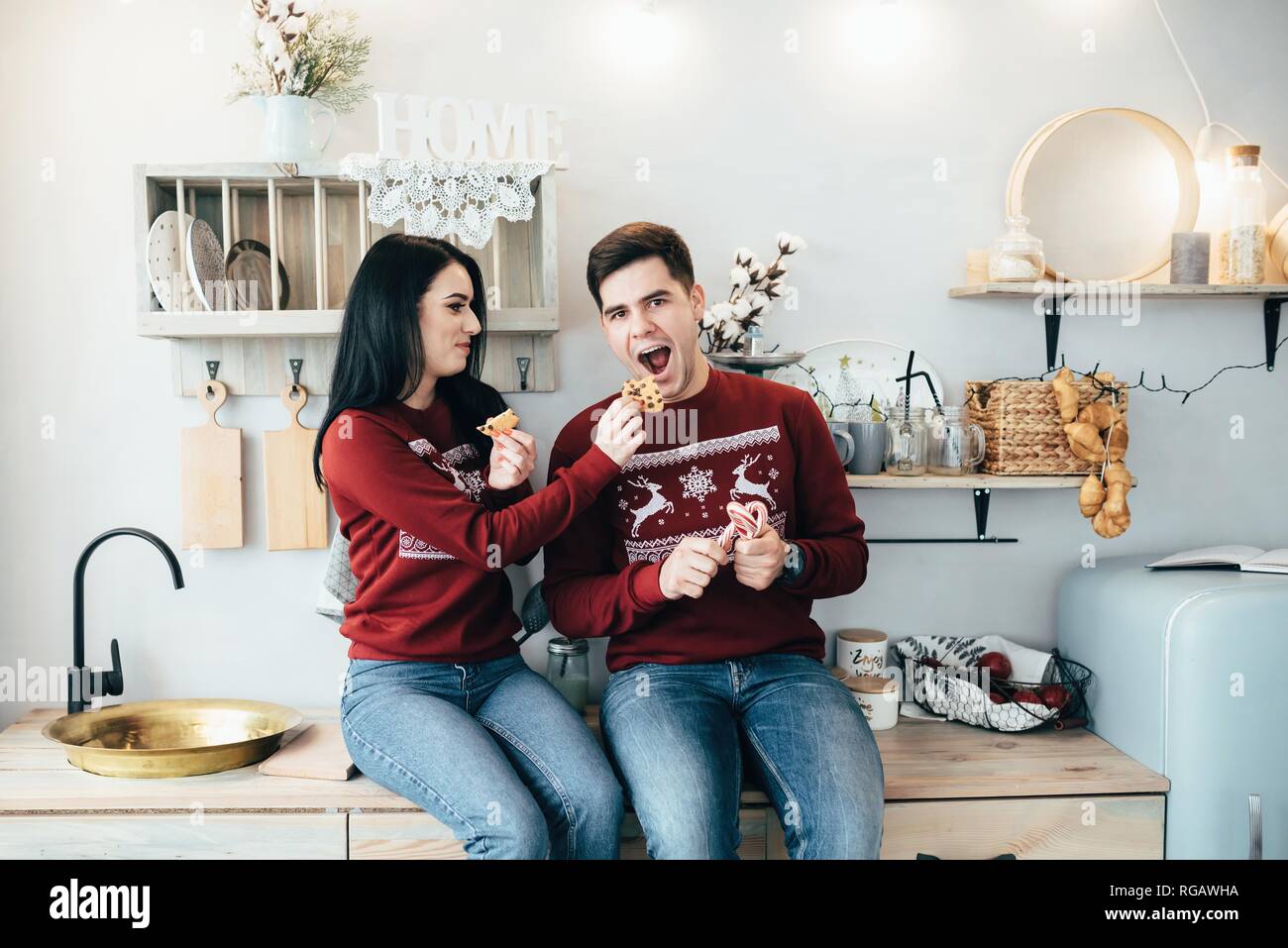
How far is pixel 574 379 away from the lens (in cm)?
228

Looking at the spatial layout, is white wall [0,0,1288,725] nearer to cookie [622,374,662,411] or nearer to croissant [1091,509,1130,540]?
croissant [1091,509,1130,540]

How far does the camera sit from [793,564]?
1.84 m

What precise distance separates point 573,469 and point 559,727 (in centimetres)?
44

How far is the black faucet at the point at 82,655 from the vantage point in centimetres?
211

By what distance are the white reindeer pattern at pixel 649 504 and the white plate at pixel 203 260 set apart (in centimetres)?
86

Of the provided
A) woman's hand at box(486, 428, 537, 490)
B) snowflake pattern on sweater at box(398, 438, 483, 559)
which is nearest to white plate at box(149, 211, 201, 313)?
snowflake pattern on sweater at box(398, 438, 483, 559)

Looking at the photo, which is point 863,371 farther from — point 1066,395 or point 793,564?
point 793,564

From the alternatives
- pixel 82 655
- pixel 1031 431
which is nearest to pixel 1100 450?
pixel 1031 431

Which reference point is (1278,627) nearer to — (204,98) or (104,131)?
(204,98)

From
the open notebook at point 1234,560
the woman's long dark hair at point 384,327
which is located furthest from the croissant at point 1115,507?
the woman's long dark hair at point 384,327

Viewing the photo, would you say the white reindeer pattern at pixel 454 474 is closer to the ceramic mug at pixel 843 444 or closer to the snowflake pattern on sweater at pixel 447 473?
the snowflake pattern on sweater at pixel 447 473

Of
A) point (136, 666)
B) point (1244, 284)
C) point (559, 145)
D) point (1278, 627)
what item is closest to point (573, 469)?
point (559, 145)

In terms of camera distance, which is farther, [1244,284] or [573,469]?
[1244,284]

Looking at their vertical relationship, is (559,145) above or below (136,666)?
above
